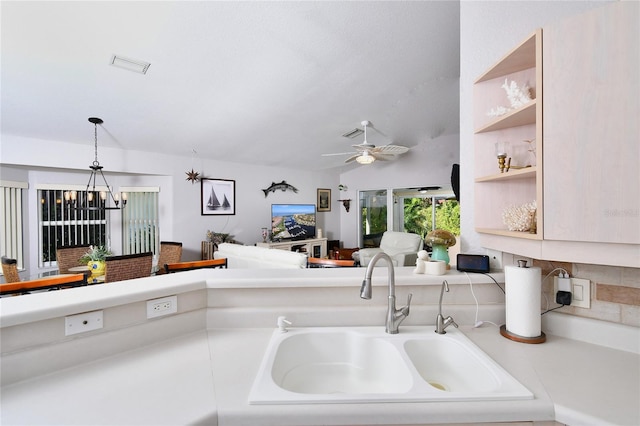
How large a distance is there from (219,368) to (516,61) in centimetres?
168

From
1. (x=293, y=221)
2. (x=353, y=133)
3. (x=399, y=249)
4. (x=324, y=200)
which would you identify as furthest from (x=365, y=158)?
(x=324, y=200)

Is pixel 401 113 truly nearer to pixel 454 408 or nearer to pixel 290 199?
pixel 290 199

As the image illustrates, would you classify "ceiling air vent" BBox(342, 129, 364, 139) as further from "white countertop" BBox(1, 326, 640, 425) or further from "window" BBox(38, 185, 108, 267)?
"white countertop" BBox(1, 326, 640, 425)

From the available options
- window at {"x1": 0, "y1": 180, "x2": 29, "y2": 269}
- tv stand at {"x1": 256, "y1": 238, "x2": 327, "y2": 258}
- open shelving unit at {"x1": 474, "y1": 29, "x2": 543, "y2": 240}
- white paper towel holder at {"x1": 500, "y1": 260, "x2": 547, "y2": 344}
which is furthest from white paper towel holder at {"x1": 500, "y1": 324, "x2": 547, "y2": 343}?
window at {"x1": 0, "y1": 180, "x2": 29, "y2": 269}

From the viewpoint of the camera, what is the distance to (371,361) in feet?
3.80

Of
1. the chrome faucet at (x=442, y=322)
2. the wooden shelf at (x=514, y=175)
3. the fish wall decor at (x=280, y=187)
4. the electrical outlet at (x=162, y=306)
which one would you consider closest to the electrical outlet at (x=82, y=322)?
the electrical outlet at (x=162, y=306)

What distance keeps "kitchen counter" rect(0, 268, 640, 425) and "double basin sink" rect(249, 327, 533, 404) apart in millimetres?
71

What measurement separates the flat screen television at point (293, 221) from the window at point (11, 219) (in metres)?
3.81

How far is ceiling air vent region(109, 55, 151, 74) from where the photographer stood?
98.4 inches

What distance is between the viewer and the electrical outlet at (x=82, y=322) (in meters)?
0.96

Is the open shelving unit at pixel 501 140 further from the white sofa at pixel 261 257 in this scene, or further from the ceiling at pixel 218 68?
the white sofa at pixel 261 257

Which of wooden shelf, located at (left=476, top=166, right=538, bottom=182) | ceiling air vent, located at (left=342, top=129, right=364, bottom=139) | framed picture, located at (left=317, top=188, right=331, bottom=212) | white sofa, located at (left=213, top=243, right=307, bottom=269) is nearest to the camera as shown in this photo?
wooden shelf, located at (left=476, top=166, right=538, bottom=182)

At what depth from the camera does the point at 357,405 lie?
0.78 m

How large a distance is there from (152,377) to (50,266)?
16.0 ft
